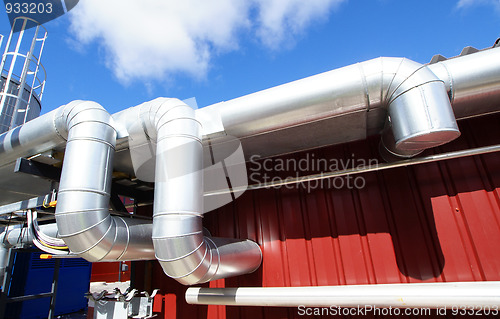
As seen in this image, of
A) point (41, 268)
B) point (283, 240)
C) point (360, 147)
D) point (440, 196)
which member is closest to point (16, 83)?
point (41, 268)

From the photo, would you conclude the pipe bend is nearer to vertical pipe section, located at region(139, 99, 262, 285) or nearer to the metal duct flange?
the metal duct flange

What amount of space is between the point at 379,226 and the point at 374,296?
0.80 m

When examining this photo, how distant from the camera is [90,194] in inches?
71.4

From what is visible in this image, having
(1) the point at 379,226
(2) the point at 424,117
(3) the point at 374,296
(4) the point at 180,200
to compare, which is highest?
(2) the point at 424,117

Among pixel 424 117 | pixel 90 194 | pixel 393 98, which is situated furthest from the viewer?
pixel 90 194

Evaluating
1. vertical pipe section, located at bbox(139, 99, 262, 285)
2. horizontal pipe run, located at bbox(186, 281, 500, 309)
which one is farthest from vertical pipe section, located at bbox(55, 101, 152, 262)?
horizontal pipe run, located at bbox(186, 281, 500, 309)

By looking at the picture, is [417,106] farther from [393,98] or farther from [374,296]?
[374,296]

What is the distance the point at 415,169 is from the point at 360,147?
0.55 m

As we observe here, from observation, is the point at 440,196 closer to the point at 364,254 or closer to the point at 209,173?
the point at 364,254

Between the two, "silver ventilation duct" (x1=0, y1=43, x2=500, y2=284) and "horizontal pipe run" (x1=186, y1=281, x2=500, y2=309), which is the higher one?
"silver ventilation duct" (x1=0, y1=43, x2=500, y2=284)

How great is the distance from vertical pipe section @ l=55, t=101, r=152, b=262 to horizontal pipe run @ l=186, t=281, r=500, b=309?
903 mm

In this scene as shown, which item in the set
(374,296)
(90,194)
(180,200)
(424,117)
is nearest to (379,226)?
(374,296)

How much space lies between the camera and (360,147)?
8.92ft

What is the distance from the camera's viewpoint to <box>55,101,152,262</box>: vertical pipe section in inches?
69.6
